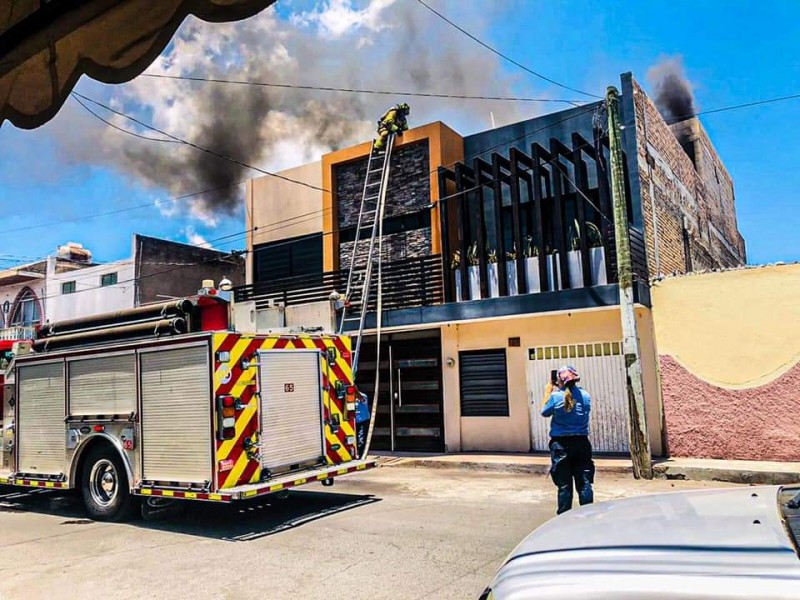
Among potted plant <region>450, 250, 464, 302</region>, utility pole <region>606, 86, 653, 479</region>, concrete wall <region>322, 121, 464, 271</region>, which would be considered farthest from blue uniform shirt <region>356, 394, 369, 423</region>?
concrete wall <region>322, 121, 464, 271</region>

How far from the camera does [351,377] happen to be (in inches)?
376

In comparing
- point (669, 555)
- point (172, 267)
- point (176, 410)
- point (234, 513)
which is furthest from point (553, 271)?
point (172, 267)

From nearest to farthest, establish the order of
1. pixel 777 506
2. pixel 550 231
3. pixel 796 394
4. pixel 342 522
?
pixel 777 506 → pixel 342 522 → pixel 796 394 → pixel 550 231

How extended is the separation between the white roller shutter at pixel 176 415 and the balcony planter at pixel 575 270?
7.27 metres

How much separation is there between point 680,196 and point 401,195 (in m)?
6.65

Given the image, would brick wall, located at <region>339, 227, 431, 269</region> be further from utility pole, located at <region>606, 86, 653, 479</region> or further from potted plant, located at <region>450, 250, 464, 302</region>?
utility pole, located at <region>606, 86, 653, 479</region>

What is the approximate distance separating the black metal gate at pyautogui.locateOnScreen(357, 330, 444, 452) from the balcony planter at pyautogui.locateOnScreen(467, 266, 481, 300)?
155 cm

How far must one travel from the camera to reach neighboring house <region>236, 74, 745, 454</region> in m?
12.3

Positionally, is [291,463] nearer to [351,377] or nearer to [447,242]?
[351,377]

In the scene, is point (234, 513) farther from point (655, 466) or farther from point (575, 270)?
point (575, 270)

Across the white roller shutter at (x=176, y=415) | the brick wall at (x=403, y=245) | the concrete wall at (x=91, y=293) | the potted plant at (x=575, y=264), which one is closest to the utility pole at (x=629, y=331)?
the potted plant at (x=575, y=264)

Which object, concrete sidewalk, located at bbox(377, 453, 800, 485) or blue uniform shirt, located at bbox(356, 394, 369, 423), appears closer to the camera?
concrete sidewalk, located at bbox(377, 453, 800, 485)

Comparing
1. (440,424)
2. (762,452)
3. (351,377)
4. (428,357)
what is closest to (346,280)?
(428,357)

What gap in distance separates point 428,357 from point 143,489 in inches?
303
